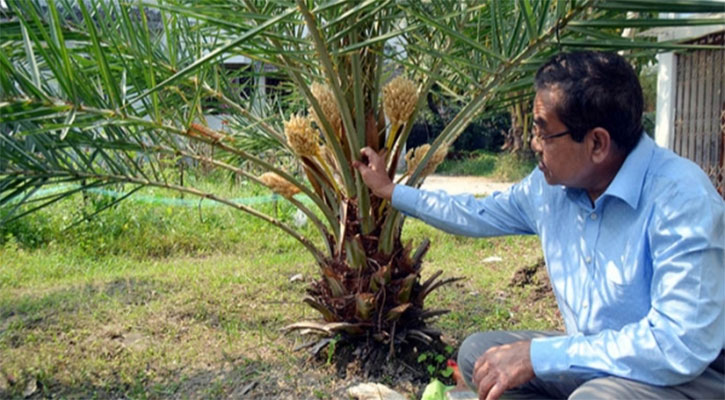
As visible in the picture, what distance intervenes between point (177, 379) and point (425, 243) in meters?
1.22

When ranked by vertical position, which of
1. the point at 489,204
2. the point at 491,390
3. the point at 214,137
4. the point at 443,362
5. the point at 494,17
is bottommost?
the point at 443,362

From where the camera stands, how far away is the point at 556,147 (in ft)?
5.80

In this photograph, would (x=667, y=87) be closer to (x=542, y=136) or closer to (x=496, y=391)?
(x=542, y=136)

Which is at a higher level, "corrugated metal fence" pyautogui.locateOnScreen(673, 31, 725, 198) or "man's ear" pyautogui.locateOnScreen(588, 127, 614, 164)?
"man's ear" pyautogui.locateOnScreen(588, 127, 614, 164)

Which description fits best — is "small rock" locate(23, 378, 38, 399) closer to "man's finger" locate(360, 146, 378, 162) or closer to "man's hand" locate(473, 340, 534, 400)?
"man's finger" locate(360, 146, 378, 162)

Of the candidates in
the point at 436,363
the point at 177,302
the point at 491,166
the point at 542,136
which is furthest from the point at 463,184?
the point at 542,136

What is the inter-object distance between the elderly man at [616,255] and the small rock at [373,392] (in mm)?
711

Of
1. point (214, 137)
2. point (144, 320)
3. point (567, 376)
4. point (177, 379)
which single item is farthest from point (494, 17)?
point (144, 320)

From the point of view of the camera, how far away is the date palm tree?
189 cm

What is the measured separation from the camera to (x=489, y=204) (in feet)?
7.25

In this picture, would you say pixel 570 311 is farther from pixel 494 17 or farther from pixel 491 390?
pixel 494 17

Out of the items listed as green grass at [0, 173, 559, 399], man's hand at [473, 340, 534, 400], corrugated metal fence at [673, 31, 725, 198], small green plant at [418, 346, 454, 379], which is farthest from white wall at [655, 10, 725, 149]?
man's hand at [473, 340, 534, 400]

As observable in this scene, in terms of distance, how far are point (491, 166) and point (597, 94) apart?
44.9 feet

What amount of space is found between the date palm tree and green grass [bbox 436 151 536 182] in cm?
1090
